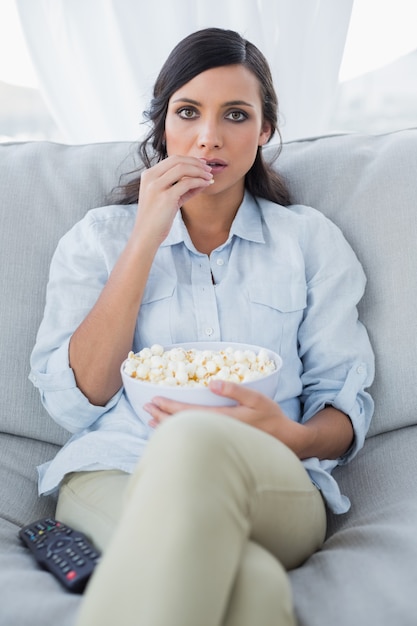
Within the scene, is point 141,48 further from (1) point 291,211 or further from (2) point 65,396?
(2) point 65,396

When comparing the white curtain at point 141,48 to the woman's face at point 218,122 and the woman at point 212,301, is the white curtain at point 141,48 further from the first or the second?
the woman's face at point 218,122

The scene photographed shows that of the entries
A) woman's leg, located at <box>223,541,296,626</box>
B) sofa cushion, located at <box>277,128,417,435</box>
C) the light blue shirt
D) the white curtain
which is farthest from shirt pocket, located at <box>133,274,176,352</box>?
the white curtain

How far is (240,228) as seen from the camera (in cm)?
180

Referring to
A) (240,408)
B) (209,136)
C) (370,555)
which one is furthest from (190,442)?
(209,136)

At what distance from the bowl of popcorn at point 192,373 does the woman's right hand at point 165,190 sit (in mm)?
281

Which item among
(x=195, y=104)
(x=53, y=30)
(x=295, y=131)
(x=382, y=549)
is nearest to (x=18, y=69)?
(x=53, y=30)

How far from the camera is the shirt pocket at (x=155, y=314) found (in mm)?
1695

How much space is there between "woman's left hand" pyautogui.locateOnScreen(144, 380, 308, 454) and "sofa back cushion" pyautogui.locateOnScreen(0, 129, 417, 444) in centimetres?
46

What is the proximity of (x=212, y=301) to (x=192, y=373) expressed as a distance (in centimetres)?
31

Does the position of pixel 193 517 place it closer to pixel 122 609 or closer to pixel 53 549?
pixel 122 609

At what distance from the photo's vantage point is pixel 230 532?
1.05 m

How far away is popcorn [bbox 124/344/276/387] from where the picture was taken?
1.41 metres

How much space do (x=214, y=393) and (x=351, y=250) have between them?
636 millimetres

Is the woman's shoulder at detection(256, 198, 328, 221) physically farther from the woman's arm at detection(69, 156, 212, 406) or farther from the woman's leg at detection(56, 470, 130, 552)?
the woman's leg at detection(56, 470, 130, 552)
